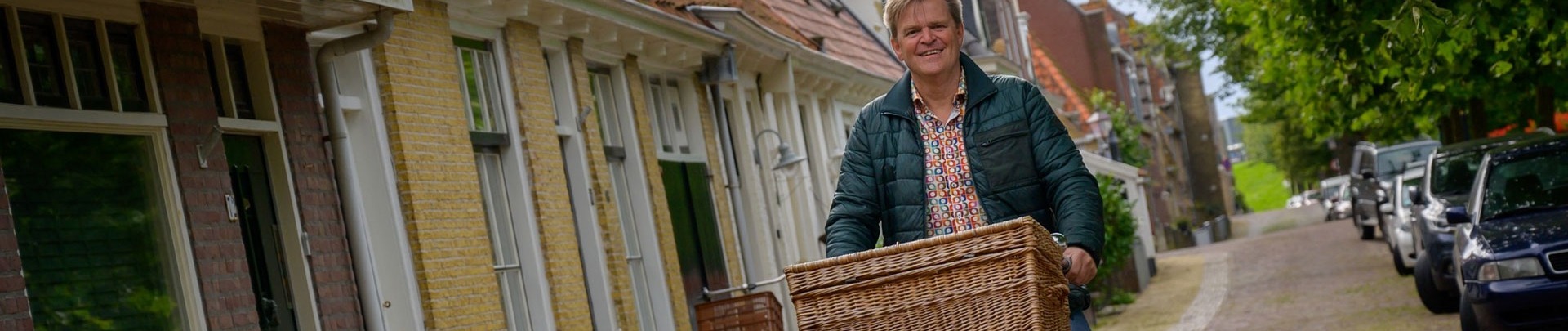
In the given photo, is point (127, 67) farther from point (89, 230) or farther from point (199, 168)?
point (89, 230)

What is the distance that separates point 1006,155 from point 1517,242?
8.61 meters

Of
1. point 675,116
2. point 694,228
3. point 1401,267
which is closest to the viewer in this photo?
point 694,228

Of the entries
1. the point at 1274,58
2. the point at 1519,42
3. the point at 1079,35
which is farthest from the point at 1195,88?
the point at 1519,42

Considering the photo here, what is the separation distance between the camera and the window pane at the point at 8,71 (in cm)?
776

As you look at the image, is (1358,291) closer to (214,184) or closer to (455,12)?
(455,12)

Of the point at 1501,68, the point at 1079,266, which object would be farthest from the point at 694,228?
the point at 1079,266

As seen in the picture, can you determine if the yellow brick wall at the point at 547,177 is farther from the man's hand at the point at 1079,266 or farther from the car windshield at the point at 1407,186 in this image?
the car windshield at the point at 1407,186

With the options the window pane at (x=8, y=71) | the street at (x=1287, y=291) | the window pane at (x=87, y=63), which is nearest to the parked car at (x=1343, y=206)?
the street at (x=1287, y=291)

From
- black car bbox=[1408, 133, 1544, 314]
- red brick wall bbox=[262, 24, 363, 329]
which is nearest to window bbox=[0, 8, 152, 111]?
red brick wall bbox=[262, 24, 363, 329]

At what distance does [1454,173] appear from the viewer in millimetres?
17844

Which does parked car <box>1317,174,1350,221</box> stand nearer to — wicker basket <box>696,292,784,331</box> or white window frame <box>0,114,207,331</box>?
wicker basket <box>696,292,784,331</box>

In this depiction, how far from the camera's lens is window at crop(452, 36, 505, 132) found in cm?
→ 1273

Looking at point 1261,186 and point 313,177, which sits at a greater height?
point 313,177

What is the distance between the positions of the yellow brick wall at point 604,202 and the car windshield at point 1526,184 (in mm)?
5656
